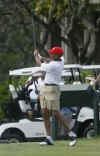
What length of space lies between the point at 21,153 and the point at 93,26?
16201mm

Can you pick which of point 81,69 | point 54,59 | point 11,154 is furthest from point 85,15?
point 11,154

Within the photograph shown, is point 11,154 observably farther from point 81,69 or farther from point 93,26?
point 93,26

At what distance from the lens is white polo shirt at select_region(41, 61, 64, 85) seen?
1146 centimetres

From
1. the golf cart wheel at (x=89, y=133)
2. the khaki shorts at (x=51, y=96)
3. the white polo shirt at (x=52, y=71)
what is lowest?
the golf cart wheel at (x=89, y=133)

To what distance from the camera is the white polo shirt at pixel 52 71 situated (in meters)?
11.5

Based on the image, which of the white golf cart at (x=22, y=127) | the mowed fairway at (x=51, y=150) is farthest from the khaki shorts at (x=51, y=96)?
the white golf cart at (x=22, y=127)

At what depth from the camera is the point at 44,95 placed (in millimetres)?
11562

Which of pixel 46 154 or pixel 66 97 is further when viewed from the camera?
pixel 66 97

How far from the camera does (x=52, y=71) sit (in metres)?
11.5

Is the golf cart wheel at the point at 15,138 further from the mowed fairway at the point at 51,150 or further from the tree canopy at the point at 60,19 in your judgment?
the tree canopy at the point at 60,19

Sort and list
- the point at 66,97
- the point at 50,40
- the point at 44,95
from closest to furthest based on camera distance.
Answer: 1. the point at 44,95
2. the point at 66,97
3. the point at 50,40

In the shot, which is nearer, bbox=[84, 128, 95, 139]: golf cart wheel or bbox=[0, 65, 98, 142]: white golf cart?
bbox=[0, 65, 98, 142]: white golf cart

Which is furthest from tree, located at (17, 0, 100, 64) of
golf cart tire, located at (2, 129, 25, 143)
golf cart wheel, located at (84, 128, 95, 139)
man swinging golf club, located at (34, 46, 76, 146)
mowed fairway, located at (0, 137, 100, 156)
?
mowed fairway, located at (0, 137, 100, 156)

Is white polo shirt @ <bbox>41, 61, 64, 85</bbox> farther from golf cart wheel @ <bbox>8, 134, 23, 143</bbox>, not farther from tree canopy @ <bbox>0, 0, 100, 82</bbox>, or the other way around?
tree canopy @ <bbox>0, 0, 100, 82</bbox>
